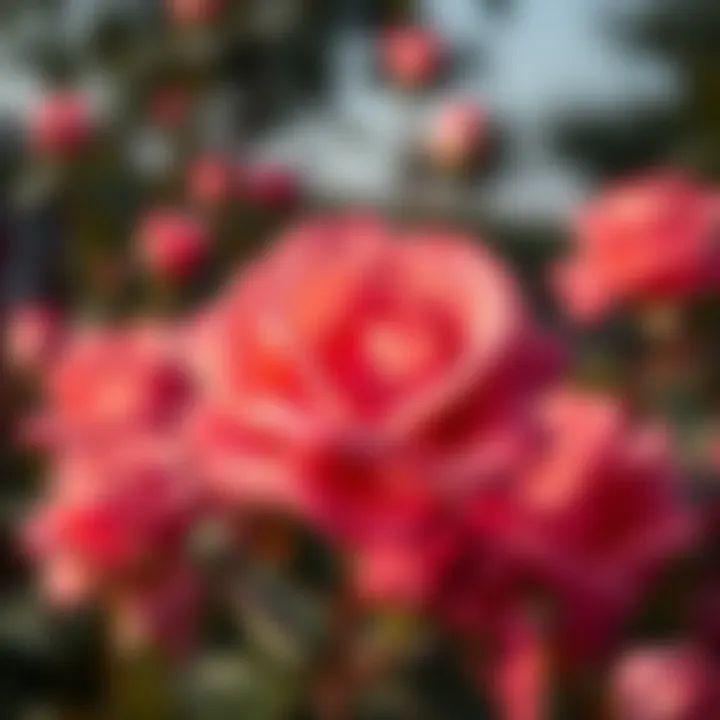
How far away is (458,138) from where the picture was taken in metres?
0.56

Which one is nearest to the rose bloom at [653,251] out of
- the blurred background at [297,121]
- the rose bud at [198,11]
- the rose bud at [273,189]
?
the blurred background at [297,121]

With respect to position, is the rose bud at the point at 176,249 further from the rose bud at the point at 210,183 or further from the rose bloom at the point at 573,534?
the rose bloom at the point at 573,534

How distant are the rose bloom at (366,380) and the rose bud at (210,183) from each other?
32 centimetres

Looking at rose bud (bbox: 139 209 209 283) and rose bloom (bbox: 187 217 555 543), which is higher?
rose bud (bbox: 139 209 209 283)

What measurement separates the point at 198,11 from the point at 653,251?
0.32 metres

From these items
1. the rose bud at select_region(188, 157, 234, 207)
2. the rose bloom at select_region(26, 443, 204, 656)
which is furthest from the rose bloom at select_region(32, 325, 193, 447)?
the rose bud at select_region(188, 157, 234, 207)

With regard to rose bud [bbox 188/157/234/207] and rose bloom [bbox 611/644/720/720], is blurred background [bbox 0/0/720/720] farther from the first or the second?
rose bloom [bbox 611/644/720/720]

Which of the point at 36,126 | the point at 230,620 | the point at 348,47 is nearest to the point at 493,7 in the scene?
the point at 348,47

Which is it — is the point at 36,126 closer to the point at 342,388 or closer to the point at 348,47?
the point at 348,47

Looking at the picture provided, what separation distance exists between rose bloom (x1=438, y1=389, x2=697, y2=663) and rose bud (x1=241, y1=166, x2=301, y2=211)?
320mm

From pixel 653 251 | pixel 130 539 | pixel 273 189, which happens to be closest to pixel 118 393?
pixel 130 539

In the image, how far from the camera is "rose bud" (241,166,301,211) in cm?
53

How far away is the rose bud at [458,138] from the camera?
1.83 feet

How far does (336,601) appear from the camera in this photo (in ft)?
0.87
